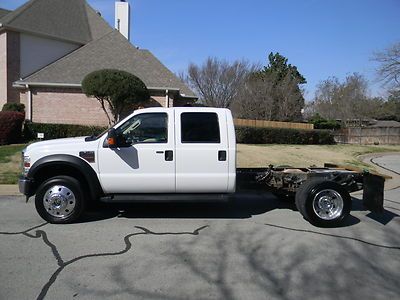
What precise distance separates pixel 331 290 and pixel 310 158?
48.2ft

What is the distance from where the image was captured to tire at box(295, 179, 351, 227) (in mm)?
7090

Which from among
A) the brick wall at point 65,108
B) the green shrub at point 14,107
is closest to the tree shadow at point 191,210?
the brick wall at point 65,108

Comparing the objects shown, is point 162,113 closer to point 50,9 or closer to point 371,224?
point 371,224

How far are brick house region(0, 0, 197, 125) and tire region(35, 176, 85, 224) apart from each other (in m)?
17.3

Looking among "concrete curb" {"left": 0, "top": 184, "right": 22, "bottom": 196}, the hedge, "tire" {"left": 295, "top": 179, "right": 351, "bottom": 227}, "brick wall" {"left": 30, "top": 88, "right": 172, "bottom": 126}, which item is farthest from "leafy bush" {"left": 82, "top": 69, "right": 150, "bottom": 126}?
"tire" {"left": 295, "top": 179, "right": 351, "bottom": 227}

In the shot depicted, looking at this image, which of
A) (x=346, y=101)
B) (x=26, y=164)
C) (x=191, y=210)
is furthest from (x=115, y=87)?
(x=346, y=101)

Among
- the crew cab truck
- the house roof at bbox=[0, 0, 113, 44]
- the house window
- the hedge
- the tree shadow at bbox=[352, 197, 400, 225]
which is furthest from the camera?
the house roof at bbox=[0, 0, 113, 44]

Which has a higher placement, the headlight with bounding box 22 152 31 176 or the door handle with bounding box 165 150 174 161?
the door handle with bounding box 165 150 174 161

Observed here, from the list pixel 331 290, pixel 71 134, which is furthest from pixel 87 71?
pixel 331 290

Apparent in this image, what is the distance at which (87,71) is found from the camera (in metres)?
24.4

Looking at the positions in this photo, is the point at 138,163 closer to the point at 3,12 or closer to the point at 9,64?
the point at 9,64

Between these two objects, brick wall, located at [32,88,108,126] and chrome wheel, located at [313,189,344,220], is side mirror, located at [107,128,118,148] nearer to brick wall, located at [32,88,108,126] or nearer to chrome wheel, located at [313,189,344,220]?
chrome wheel, located at [313,189,344,220]

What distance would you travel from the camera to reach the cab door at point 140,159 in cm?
688

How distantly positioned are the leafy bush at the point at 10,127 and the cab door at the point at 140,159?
1373 centimetres
